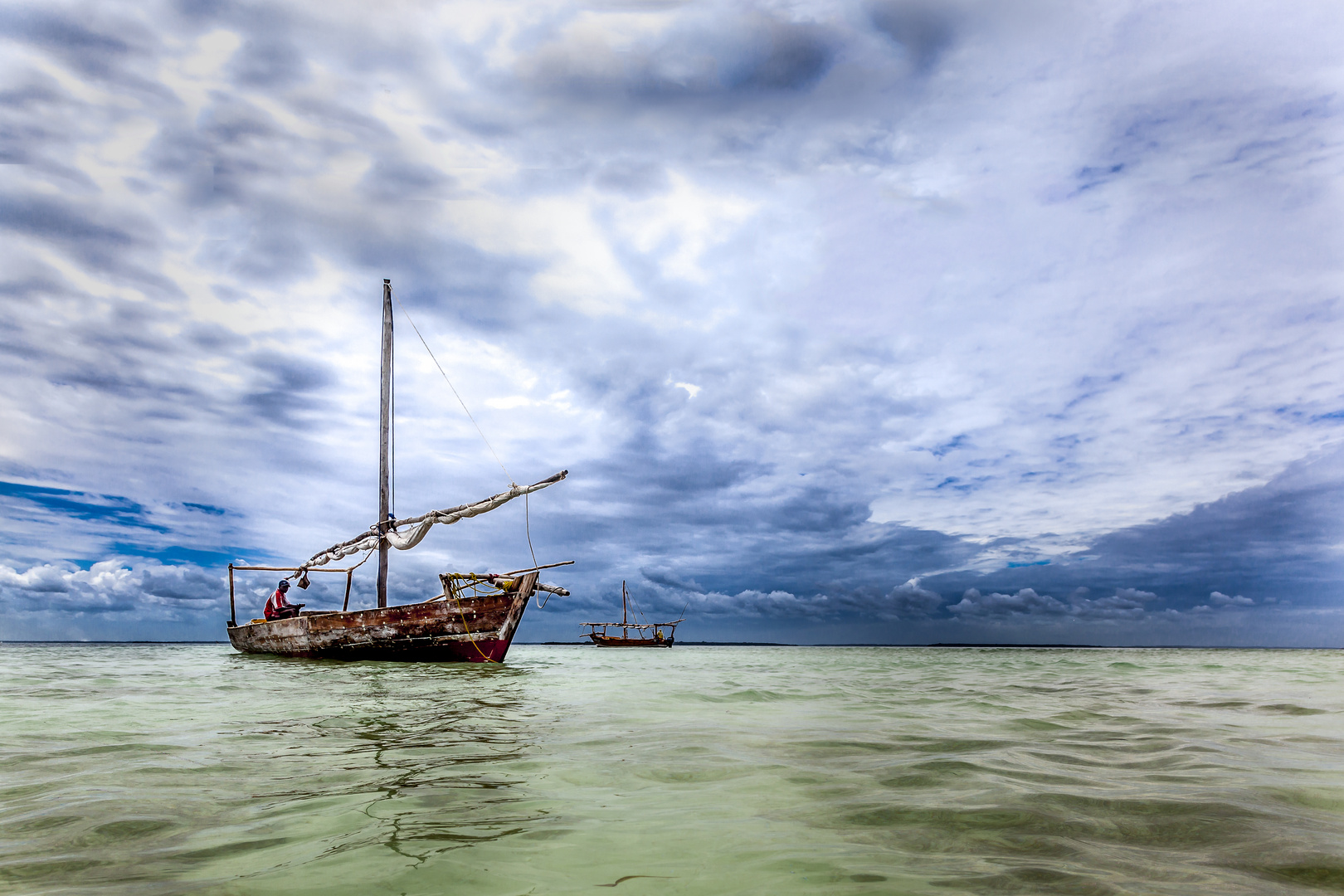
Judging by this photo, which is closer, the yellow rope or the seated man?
the yellow rope

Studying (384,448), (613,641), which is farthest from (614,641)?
(384,448)

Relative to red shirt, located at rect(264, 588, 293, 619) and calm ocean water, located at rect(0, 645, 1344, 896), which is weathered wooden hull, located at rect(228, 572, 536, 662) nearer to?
red shirt, located at rect(264, 588, 293, 619)

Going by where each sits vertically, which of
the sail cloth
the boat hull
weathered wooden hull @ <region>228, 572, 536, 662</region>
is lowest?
the boat hull

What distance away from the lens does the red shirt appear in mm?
24688

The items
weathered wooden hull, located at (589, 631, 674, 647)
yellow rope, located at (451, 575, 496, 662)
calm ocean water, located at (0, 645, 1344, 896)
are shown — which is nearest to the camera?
calm ocean water, located at (0, 645, 1344, 896)

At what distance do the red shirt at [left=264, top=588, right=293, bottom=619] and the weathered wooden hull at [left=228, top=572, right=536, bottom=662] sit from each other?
2369 mm

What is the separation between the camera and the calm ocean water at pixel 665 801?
2.95 meters

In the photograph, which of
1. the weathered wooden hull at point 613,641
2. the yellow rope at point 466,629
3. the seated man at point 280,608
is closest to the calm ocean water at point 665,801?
the yellow rope at point 466,629

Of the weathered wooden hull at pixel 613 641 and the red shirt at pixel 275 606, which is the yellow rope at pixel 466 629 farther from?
the weathered wooden hull at pixel 613 641

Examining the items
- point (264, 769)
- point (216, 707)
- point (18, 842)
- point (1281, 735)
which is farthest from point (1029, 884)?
point (216, 707)

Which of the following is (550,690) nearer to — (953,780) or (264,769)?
(264,769)

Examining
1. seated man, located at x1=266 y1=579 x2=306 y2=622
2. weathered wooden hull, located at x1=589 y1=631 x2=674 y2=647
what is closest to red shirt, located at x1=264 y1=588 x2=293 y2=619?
seated man, located at x1=266 y1=579 x2=306 y2=622

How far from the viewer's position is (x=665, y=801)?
4309 millimetres

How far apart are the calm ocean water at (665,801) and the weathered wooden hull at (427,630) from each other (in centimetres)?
1152
